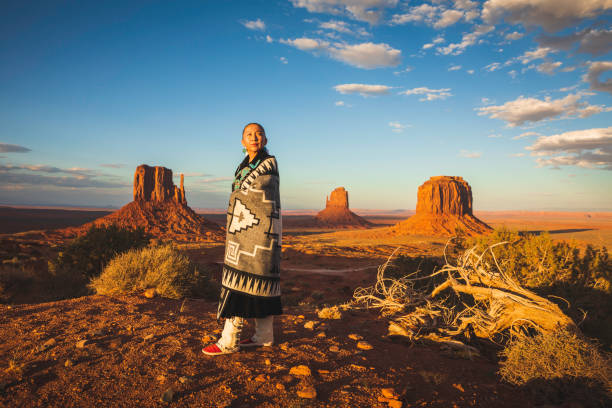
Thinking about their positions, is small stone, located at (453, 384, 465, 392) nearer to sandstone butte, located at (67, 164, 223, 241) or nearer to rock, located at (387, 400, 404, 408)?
rock, located at (387, 400, 404, 408)

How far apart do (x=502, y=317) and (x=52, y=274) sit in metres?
12.5

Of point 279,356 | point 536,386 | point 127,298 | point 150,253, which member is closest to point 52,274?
point 150,253

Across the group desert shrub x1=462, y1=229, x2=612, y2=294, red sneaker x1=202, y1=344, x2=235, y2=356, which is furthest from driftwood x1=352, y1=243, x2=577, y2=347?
desert shrub x1=462, y1=229, x2=612, y2=294

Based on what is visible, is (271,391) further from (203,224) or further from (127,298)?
(203,224)

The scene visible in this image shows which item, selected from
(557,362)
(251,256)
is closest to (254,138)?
(251,256)

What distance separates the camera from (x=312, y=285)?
14.2 metres

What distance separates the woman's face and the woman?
21 cm

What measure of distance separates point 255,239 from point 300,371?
149 centimetres

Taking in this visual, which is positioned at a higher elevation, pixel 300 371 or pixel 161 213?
pixel 300 371

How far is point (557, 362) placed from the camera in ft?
11.2

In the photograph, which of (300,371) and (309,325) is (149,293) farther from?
(300,371)

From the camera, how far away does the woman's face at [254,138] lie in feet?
12.4

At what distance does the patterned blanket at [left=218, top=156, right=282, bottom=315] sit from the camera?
11.9ft

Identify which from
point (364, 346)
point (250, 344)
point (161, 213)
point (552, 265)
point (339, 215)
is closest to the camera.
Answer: point (250, 344)
